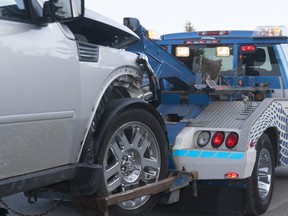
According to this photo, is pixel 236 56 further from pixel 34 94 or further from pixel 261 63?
pixel 34 94

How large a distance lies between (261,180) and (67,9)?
342cm

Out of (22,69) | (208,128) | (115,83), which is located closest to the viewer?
(22,69)

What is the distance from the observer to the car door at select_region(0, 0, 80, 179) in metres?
3.01

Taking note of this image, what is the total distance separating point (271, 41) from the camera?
7.00 m

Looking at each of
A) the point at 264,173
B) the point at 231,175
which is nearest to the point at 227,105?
the point at 264,173

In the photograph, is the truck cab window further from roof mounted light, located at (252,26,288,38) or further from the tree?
the tree

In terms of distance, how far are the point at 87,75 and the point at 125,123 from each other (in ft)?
2.10

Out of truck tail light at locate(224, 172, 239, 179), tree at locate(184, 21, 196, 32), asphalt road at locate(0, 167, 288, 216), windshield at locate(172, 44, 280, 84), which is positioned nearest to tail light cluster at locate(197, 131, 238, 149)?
truck tail light at locate(224, 172, 239, 179)

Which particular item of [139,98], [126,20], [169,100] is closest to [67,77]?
[139,98]

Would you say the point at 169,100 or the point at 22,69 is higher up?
the point at 22,69

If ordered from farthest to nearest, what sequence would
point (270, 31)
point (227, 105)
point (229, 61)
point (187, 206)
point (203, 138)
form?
point (229, 61), point (270, 31), point (227, 105), point (187, 206), point (203, 138)

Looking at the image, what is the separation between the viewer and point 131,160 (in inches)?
167

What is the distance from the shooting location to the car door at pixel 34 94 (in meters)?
3.01

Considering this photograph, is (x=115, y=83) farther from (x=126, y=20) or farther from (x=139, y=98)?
(x=126, y=20)
